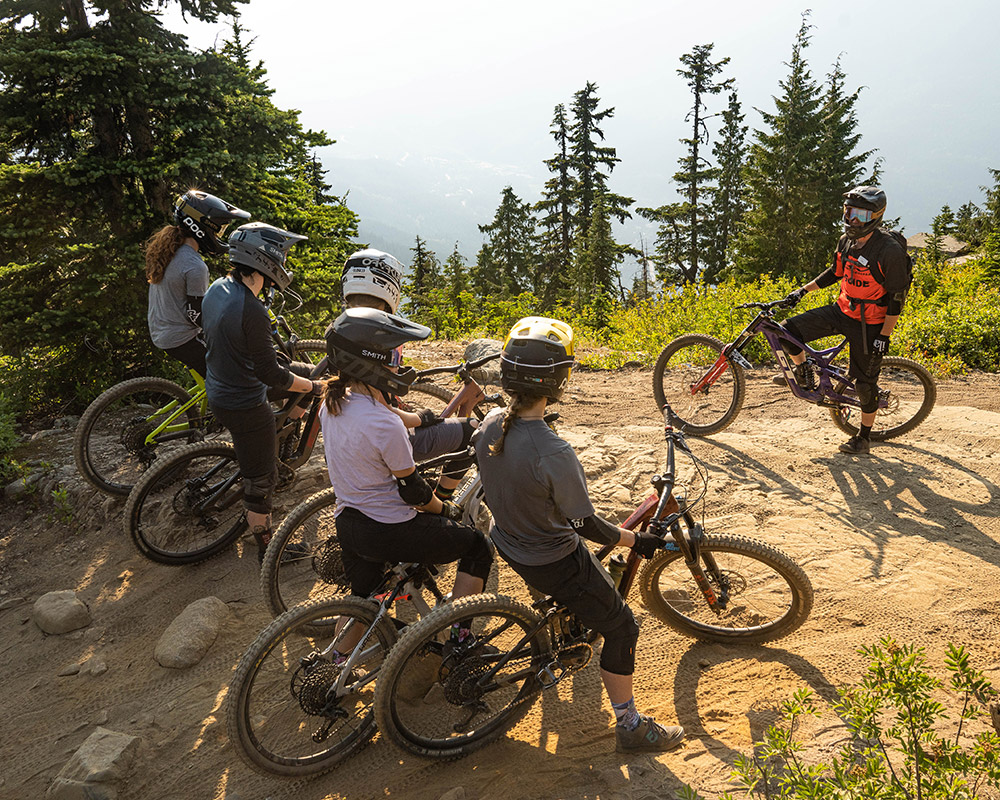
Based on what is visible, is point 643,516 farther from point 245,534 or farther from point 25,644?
point 25,644

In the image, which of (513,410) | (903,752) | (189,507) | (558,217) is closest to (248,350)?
(189,507)

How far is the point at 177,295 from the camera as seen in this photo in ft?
18.5

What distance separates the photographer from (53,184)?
8.02m

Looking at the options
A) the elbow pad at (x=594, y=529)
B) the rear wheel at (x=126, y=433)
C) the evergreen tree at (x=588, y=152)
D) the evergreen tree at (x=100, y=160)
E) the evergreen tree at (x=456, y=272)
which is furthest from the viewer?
the evergreen tree at (x=456, y=272)

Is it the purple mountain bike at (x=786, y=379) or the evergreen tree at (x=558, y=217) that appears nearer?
the purple mountain bike at (x=786, y=379)

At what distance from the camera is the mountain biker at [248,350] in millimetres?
4496

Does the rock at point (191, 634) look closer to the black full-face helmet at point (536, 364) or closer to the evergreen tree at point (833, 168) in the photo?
the black full-face helmet at point (536, 364)

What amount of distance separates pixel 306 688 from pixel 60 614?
3614mm

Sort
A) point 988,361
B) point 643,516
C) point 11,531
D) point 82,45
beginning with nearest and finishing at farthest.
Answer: point 643,516 < point 11,531 < point 82,45 < point 988,361

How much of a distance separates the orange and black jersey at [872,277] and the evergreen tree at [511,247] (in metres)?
45.4

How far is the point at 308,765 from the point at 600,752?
1888mm

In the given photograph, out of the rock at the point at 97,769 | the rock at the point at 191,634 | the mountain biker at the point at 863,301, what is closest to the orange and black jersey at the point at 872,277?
the mountain biker at the point at 863,301

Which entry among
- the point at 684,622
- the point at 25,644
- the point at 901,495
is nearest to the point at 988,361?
the point at 901,495

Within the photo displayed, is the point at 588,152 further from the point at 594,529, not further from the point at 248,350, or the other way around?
the point at 594,529
